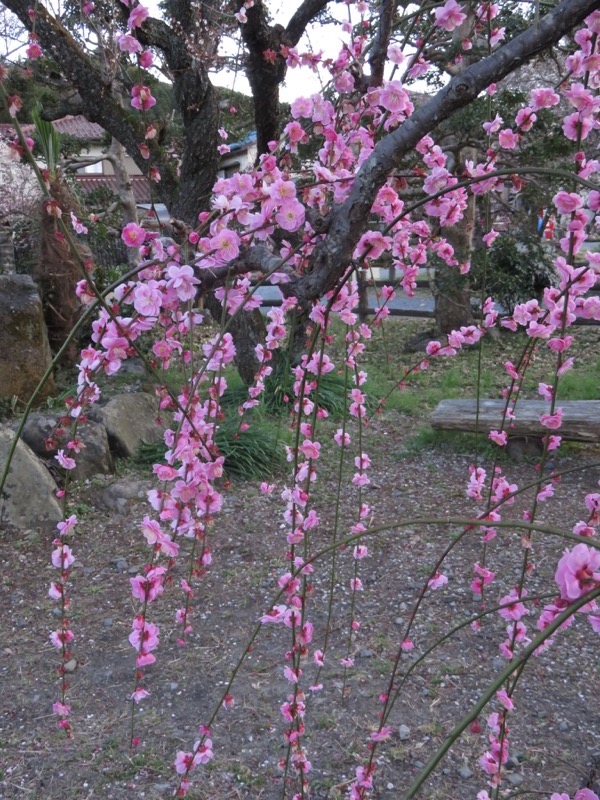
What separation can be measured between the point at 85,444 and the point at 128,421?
363 mm

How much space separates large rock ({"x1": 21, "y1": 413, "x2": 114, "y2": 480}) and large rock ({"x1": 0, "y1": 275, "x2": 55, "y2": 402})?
51 centimetres

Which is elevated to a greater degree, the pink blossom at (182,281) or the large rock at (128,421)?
the pink blossom at (182,281)

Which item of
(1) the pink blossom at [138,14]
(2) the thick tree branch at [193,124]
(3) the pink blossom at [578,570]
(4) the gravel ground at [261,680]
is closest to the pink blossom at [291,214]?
(1) the pink blossom at [138,14]

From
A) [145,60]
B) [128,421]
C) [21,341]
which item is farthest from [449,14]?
[21,341]

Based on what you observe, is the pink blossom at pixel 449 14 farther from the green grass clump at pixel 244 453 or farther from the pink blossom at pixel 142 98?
the green grass clump at pixel 244 453

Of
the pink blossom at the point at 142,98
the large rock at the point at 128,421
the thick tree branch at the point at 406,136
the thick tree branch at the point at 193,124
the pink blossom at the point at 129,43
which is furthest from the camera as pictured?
the thick tree branch at the point at 193,124

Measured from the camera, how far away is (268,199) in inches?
46.8

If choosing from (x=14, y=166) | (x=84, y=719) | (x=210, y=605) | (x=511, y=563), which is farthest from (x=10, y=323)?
(x=14, y=166)

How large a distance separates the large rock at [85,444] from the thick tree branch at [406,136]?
2.28 metres

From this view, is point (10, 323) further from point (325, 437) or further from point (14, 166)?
point (14, 166)

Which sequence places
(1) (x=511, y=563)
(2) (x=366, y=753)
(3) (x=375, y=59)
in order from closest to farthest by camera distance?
(2) (x=366, y=753), (3) (x=375, y=59), (1) (x=511, y=563)

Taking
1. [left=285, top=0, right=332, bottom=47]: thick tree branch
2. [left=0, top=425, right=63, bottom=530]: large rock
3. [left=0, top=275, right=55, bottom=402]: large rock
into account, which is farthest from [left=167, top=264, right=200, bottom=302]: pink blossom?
[left=285, top=0, right=332, bottom=47]: thick tree branch

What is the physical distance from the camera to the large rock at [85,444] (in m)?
3.30

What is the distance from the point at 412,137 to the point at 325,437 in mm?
2880
